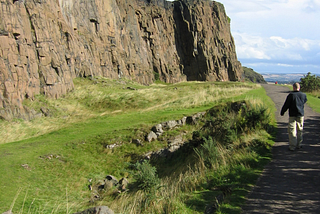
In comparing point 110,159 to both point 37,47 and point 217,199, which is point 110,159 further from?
point 37,47

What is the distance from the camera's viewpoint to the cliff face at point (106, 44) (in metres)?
18.8

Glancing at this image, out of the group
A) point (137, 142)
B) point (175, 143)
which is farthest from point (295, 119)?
point (137, 142)

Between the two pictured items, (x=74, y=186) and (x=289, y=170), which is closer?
(x=289, y=170)

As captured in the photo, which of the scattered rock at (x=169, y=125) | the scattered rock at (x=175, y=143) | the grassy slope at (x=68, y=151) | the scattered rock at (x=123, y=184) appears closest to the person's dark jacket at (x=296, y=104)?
the scattered rock at (x=175, y=143)

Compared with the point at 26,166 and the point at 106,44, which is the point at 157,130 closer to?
the point at 26,166

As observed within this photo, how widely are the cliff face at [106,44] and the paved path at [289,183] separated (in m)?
15.4

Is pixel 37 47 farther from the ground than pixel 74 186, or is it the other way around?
pixel 37 47

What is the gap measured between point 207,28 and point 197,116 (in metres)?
50.7

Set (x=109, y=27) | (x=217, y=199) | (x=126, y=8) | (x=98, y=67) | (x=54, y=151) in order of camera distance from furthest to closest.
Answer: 1. (x=126, y=8)
2. (x=109, y=27)
3. (x=98, y=67)
4. (x=54, y=151)
5. (x=217, y=199)

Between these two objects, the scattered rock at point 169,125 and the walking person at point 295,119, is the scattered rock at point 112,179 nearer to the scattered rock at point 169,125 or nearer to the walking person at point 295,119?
the scattered rock at point 169,125

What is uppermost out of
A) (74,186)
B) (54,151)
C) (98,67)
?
(98,67)

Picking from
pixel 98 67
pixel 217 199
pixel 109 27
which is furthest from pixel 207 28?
pixel 217 199

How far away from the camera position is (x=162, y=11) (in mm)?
57031

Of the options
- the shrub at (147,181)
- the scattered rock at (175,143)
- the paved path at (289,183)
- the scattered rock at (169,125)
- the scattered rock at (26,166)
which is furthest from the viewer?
the scattered rock at (169,125)
